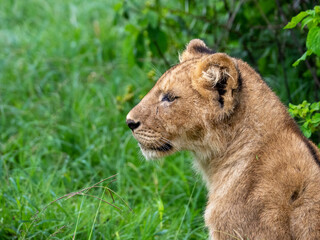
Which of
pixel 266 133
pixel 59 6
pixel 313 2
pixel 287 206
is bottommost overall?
pixel 287 206

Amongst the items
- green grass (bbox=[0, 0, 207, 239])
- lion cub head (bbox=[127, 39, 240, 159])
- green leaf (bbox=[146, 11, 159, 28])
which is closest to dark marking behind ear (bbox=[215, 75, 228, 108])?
lion cub head (bbox=[127, 39, 240, 159])

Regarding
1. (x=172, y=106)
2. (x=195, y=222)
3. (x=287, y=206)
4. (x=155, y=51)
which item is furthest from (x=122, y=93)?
(x=287, y=206)

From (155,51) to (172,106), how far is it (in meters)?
2.32

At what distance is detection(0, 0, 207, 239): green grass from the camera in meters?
4.69

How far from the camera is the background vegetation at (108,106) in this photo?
15.6 ft

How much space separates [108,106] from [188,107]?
2.99m

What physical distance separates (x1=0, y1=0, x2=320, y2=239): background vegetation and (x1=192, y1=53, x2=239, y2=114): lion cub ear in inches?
22.9

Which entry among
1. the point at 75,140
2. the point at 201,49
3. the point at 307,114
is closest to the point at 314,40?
the point at 307,114

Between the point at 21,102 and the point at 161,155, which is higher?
the point at 21,102

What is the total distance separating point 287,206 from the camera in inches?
141

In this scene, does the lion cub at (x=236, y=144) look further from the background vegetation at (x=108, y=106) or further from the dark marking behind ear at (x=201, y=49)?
the background vegetation at (x=108, y=106)

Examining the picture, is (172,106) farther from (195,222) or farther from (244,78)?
(195,222)

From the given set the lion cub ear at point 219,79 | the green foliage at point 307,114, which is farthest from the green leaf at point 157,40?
the green foliage at point 307,114

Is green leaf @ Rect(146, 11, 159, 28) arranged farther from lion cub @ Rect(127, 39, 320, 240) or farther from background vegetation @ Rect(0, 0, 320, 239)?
lion cub @ Rect(127, 39, 320, 240)
